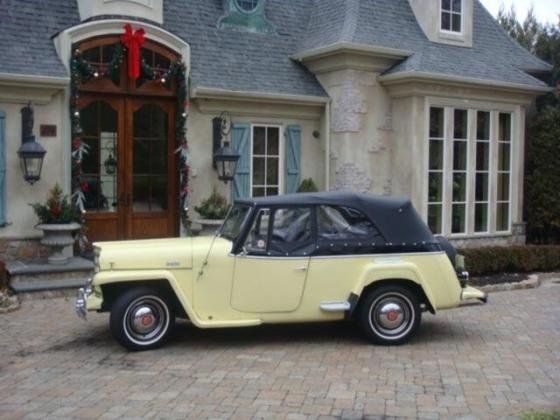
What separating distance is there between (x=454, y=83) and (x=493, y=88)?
1037mm

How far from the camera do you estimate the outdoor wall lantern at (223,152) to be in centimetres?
1213

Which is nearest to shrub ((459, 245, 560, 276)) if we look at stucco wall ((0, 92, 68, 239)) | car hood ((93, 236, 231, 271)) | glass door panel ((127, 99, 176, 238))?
glass door panel ((127, 99, 176, 238))

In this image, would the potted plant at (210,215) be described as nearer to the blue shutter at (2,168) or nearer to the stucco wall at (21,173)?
the stucco wall at (21,173)

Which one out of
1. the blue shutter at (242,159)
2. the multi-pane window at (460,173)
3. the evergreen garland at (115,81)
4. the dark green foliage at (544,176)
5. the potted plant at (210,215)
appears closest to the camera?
the evergreen garland at (115,81)

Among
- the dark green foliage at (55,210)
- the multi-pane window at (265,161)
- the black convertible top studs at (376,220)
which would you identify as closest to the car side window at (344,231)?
the black convertible top studs at (376,220)

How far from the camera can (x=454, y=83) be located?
13188mm

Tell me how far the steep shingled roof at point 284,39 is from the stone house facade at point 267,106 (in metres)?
0.03

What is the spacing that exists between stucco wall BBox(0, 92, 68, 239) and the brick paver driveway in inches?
97.4

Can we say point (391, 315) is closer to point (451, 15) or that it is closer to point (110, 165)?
point (110, 165)

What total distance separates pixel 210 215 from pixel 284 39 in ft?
13.9

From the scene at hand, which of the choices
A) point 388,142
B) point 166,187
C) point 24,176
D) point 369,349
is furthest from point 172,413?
point 388,142

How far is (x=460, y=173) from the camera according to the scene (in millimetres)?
13656

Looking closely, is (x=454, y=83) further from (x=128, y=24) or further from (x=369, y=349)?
(x=369, y=349)

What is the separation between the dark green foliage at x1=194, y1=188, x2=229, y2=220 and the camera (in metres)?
11.9
